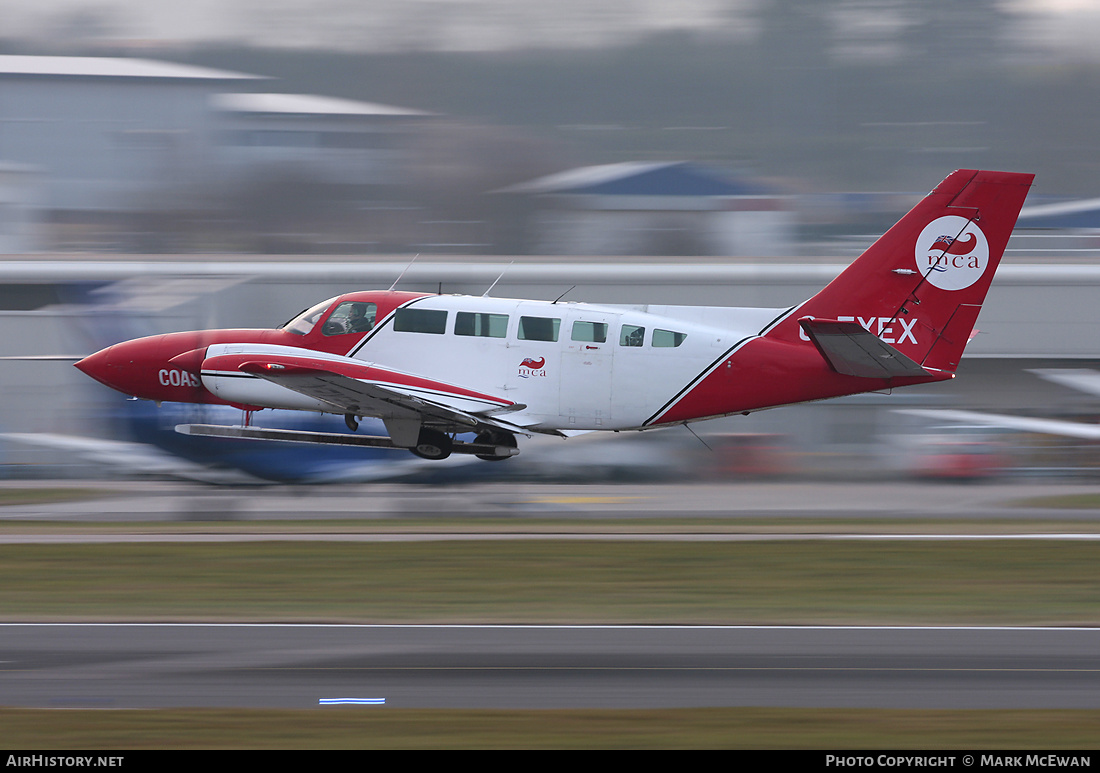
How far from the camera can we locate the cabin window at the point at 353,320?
1841cm

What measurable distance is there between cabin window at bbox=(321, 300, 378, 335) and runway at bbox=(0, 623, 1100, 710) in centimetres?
836

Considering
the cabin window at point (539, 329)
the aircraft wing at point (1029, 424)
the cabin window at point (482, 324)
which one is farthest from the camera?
the aircraft wing at point (1029, 424)

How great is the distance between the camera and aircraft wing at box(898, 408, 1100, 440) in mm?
23734

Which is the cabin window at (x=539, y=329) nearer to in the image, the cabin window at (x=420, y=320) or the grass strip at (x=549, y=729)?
the cabin window at (x=420, y=320)

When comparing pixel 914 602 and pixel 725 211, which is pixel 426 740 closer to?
pixel 914 602

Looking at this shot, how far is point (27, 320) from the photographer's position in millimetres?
23844

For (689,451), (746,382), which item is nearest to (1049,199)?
(689,451)

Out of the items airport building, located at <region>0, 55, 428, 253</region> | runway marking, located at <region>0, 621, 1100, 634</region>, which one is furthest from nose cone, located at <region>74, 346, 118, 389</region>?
airport building, located at <region>0, 55, 428, 253</region>

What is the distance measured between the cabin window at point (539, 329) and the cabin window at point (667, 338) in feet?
5.46

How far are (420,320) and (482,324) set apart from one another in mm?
1063

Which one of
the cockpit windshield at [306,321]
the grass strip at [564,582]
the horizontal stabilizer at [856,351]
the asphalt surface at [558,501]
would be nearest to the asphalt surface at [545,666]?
the grass strip at [564,582]

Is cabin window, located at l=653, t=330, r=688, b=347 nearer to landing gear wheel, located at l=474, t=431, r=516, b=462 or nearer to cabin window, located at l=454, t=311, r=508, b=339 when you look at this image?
cabin window, located at l=454, t=311, r=508, b=339

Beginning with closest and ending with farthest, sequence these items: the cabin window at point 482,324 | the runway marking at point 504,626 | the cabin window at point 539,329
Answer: the runway marking at point 504,626, the cabin window at point 539,329, the cabin window at point 482,324

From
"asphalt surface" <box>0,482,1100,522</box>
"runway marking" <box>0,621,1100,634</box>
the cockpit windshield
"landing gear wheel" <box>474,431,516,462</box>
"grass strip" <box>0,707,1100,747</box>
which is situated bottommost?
"asphalt surface" <box>0,482,1100,522</box>
